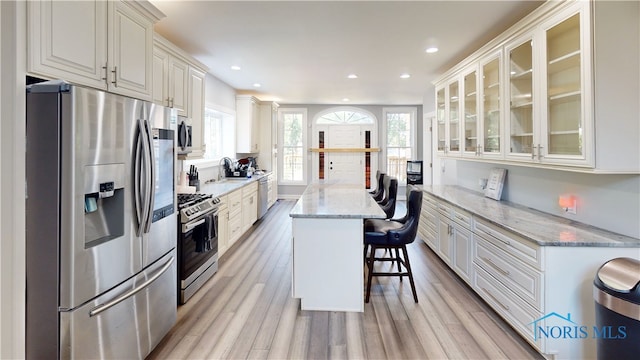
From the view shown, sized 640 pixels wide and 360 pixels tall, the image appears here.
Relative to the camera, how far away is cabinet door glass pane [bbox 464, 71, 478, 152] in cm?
356

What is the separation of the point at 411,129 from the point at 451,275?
19.1 ft

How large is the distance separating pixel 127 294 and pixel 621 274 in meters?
2.68

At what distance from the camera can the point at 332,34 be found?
3354 millimetres

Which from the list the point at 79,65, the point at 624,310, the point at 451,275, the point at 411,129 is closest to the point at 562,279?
the point at 624,310

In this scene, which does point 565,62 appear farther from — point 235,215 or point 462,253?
point 235,215

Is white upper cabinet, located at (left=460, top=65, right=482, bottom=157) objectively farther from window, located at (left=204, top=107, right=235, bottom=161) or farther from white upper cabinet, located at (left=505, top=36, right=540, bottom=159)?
window, located at (left=204, top=107, right=235, bottom=161)

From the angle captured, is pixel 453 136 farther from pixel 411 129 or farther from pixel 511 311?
pixel 411 129

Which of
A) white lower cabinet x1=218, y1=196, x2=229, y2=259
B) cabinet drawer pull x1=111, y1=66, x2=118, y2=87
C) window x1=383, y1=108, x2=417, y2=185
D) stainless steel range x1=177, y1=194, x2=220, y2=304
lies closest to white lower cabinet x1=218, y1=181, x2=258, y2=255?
white lower cabinet x1=218, y1=196, x2=229, y2=259

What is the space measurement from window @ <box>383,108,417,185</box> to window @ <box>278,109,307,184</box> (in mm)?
2297

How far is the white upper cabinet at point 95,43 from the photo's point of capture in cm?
154

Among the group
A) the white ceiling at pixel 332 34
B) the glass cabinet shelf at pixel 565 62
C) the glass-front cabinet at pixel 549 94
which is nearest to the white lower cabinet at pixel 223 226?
the white ceiling at pixel 332 34

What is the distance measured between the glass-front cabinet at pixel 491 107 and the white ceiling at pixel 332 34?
1.26ft

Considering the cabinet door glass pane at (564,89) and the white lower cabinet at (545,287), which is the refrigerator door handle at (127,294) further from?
the cabinet door glass pane at (564,89)

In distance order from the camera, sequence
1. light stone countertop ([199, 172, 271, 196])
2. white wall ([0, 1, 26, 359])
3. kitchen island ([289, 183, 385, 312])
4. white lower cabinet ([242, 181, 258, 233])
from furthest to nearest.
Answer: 1. white lower cabinet ([242, 181, 258, 233])
2. light stone countertop ([199, 172, 271, 196])
3. kitchen island ([289, 183, 385, 312])
4. white wall ([0, 1, 26, 359])
